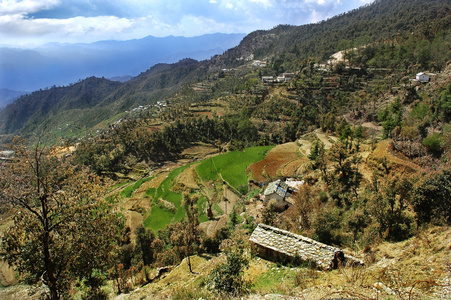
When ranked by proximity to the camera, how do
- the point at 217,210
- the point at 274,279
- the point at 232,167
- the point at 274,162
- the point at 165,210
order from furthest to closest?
the point at 232,167
the point at 274,162
the point at 165,210
the point at 217,210
the point at 274,279

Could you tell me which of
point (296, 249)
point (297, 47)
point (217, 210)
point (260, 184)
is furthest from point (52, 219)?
point (297, 47)

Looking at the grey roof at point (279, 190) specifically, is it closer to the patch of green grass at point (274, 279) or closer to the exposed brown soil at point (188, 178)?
the exposed brown soil at point (188, 178)

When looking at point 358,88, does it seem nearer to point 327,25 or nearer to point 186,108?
point 186,108

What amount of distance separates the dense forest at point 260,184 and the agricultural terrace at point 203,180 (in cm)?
30

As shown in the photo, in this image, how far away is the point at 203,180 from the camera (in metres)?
40.8

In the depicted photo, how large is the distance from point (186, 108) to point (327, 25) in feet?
430

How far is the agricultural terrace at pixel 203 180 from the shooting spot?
32594 millimetres

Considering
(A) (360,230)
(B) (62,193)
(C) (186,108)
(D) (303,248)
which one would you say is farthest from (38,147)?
(C) (186,108)

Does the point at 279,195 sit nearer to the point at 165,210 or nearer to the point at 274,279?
the point at 274,279

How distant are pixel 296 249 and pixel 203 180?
3169cm

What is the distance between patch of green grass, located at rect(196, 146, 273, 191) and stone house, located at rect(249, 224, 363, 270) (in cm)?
2429

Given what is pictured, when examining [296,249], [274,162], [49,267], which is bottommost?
[274,162]

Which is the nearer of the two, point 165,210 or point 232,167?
point 165,210

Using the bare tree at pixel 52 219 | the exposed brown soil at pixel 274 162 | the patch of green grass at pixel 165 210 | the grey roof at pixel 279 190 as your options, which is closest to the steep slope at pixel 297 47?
the patch of green grass at pixel 165 210
